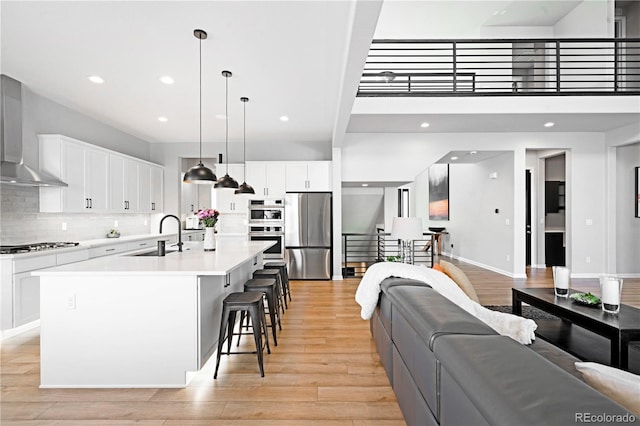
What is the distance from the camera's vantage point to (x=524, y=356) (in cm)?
97

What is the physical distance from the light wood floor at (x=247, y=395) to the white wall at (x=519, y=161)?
3811mm

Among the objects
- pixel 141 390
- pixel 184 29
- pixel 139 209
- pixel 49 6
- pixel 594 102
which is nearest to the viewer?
pixel 141 390

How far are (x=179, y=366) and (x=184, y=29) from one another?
8.79 feet

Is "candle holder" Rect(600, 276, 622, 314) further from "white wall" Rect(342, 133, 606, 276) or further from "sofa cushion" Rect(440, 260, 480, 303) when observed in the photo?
"white wall" Rect(342, 133, 606, 276)

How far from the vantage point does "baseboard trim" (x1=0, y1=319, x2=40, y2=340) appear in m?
3.44

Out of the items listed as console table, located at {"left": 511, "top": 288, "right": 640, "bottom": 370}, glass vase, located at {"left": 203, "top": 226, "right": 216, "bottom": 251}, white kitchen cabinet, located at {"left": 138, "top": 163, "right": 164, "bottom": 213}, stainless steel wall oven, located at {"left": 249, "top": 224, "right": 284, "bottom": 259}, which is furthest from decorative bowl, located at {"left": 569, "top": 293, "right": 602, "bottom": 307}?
white kitchen cabinet, located at {"left": 138, "top": 163, "right": 164, "bottom": 213}

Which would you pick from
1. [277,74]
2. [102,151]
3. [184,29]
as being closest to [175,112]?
[102,151]

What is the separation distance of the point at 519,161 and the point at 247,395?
6.11m

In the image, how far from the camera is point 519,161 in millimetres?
6270

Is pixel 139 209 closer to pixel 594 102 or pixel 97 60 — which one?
pixel 97 60

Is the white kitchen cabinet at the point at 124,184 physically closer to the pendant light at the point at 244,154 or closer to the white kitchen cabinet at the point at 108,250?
the white kitchen cabinet at the point at 108,250

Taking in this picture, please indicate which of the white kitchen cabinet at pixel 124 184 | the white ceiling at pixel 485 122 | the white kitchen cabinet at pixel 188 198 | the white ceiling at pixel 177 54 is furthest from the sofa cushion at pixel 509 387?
the white kitchen cabinet at pixel 188 198

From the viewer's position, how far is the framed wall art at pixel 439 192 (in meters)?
9.62

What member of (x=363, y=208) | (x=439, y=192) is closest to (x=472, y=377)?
(x=363, y=208)
